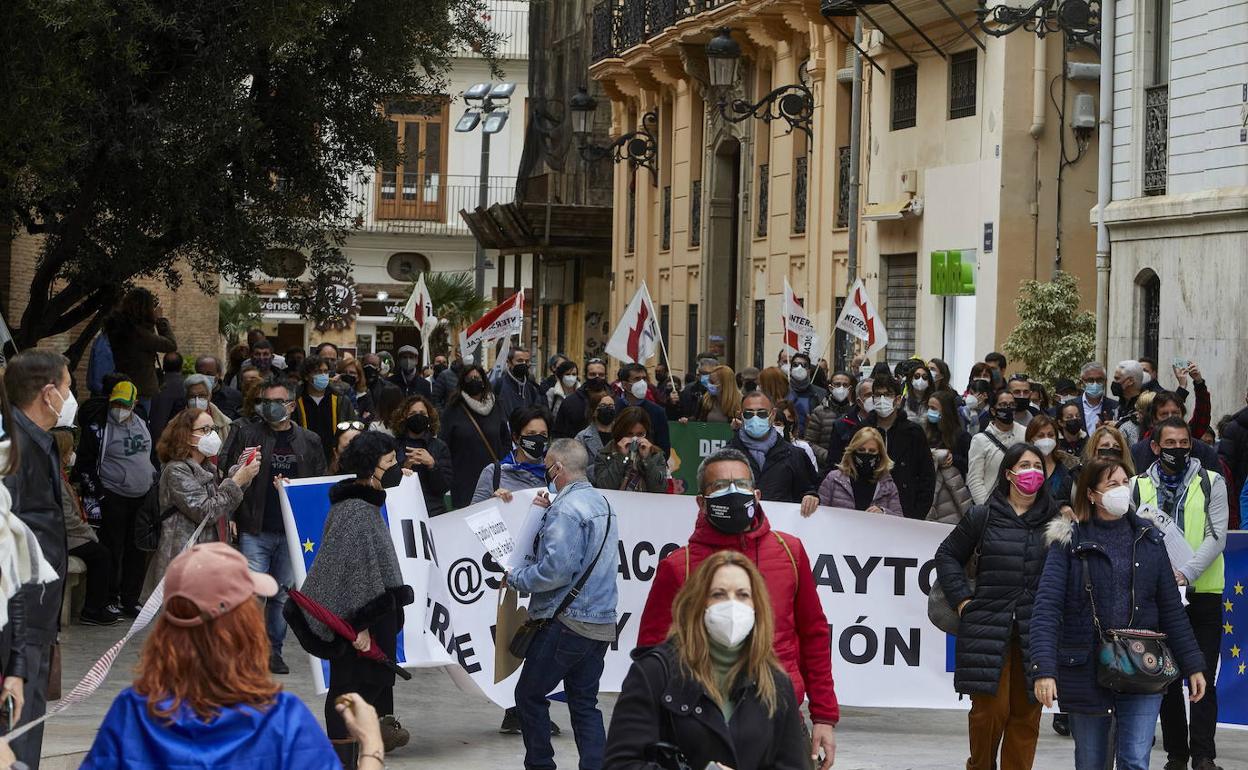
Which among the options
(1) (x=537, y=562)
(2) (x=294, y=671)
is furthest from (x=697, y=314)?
(1) (x=537, y=562)

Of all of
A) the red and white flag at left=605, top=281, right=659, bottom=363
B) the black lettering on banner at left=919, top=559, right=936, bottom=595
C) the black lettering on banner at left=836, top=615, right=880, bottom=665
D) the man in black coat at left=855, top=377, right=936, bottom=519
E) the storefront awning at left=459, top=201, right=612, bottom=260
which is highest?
the storefront awning at left=459, top=201, right=612, bottom=260

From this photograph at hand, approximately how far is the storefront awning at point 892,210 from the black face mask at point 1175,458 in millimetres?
18610

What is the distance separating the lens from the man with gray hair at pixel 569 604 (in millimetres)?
9102

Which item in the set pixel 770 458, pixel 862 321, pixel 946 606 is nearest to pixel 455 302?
pixel 862 321

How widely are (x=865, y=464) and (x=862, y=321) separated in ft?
37.7

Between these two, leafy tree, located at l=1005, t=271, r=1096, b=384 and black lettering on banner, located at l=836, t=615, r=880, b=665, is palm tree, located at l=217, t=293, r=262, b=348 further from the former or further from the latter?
black lettering on banner, located at l=836, t=615, r=880, b=665

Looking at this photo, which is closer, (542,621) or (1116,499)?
(1116,499)

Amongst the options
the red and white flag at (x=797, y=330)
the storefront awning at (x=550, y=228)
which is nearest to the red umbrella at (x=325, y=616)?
the red and white flag at (x=797, y=330)

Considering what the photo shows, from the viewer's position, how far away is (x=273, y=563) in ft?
42.0

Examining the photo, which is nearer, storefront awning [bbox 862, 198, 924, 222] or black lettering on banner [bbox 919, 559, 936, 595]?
black lettering on banner [bbox 919, 559, 936, 595]

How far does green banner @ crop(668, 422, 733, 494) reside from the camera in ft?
59.0

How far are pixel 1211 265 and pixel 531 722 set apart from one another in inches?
550

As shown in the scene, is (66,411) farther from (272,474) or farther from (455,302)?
(455,302)

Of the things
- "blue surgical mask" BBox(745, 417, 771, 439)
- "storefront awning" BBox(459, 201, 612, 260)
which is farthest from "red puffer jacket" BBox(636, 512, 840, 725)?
"storefront awning" BBox(459, 201, 612, 260)
